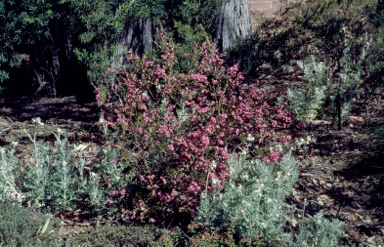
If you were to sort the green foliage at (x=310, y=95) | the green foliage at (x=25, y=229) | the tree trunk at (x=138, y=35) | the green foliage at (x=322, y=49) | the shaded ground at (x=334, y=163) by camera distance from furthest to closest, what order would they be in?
the tree trunk at (x=138, y=35) → the green foliage at (x=322, y=49) → the green foliage at (x=310, y=95) → the shaded ground at (x=334, y=163) → the green foliage at (x=25, y=229)

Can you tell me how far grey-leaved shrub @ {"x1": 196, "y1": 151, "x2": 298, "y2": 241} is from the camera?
11.5 ft

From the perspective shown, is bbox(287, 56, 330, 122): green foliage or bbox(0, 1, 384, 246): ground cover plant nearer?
bbox(0, 1, 384, 246): ground cover plant

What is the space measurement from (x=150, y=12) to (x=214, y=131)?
1852 millimetres

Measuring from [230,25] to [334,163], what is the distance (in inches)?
79.5

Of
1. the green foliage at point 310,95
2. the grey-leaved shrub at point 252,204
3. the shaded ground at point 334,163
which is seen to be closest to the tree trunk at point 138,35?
the shaded ground at point 334,163

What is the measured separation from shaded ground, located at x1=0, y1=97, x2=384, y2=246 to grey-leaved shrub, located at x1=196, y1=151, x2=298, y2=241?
0.28 meters

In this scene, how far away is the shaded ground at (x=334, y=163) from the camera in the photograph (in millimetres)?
4278

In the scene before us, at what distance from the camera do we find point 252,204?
3.53 m

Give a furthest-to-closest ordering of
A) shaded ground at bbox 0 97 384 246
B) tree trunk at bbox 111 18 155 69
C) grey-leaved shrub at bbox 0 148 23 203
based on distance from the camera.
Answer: tree trunk at bbox 111 18 155 69
shaded ground at bbox 0 97 384 246
grey-leaved shrub at bbox 0 148 23 203

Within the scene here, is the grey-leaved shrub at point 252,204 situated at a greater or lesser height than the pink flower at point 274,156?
lesser

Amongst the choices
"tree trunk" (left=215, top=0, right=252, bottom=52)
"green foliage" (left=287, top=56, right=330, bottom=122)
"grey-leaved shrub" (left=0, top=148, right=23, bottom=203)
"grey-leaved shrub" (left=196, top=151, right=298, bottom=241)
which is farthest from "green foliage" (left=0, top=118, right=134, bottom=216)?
"tree trunk" (left=215, top=0, right=252, bottom=52)

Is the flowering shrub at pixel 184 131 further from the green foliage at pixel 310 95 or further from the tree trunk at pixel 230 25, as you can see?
the tree trunk at pixel 230 25

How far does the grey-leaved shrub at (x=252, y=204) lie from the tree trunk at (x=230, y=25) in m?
2.24

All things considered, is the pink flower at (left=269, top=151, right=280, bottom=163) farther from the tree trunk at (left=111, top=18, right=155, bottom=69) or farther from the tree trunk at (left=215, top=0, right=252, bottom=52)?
the tree trunk at (left=111, top=18, right=155, bottom=69)
